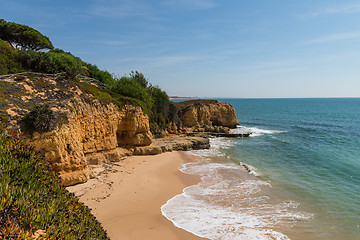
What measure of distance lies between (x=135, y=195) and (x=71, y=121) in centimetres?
619

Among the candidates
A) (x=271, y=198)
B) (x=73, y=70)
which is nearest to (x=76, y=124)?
(x=73, y=70)

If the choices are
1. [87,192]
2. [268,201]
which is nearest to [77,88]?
[87,192]

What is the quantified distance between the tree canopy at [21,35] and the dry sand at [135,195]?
77.7 feet

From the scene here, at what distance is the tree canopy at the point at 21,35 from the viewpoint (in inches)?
1089

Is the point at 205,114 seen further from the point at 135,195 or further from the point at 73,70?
the point at 135,195

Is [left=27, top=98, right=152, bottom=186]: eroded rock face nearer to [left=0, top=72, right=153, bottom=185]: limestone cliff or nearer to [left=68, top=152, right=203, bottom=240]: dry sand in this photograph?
[left=0, top=72, right=153, bottom=185]: limestone cliff

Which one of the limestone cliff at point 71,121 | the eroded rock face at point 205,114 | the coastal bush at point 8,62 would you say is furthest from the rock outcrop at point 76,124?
the eroded rock face at point 205,114

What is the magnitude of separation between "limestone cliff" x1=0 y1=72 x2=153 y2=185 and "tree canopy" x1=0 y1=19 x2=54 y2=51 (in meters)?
Result: 19.1

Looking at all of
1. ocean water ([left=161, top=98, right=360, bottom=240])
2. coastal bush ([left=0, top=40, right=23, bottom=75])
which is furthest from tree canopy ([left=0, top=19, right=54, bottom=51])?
ocean water ([left=161, top=98, right=360, bottom=240])

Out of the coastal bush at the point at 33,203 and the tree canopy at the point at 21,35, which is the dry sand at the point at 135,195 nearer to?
the coastal bush at the point at 33,203

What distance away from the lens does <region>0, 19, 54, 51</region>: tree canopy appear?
27.7m

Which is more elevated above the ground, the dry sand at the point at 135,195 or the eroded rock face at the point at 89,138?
the eroded rock face at the point at 89,138

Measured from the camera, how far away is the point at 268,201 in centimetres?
1288

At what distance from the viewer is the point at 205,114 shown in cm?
4381
